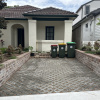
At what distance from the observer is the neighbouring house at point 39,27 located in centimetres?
1008

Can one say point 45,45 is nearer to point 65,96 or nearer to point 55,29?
point 55,29

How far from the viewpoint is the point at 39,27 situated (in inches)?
487

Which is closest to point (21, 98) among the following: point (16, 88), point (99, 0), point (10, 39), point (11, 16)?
point (16, 88)

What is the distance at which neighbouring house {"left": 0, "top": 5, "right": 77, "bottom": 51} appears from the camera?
10.1 m

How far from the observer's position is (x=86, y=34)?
1291 cm

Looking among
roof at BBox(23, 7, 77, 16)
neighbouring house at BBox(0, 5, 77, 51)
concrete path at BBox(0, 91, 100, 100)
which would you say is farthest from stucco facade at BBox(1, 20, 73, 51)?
concrete path at BBox(0, 91, 100, 100)

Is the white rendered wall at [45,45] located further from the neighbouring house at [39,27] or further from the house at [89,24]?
the house at [89,24]

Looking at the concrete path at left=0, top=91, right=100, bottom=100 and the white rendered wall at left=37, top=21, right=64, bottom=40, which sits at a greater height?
the white rendered wall at left=37, top=21, right=64, bottom=40

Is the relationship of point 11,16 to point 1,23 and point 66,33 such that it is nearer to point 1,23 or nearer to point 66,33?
point 1,23

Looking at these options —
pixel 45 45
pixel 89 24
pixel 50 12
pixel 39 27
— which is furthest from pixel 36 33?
pixel 89 24

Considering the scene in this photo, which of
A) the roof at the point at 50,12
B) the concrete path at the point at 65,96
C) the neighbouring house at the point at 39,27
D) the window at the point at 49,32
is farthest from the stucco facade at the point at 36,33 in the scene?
the concrete path at the point at 65,96

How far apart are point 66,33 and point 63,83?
24.0ft

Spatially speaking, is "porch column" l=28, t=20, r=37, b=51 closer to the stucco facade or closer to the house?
the stucco facade

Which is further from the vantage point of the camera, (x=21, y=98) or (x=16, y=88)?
(x=16, y=88)
